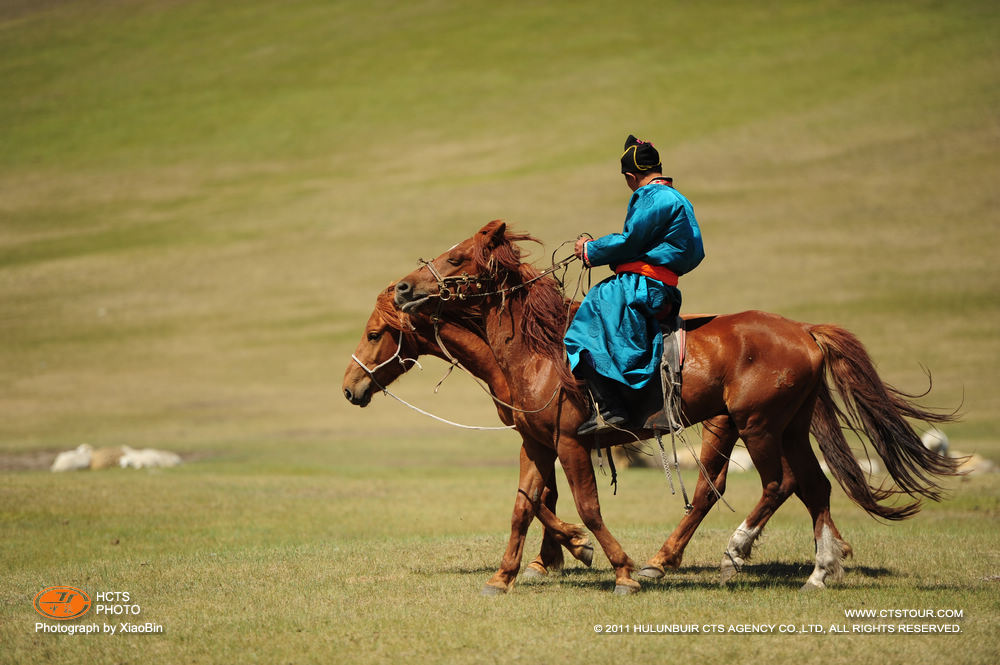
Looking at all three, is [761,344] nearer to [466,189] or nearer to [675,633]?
[675,633]

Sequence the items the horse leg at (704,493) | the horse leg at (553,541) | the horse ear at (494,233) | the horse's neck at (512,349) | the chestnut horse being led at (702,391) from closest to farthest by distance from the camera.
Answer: the chestnut horse being led at (702,391) → the horse's neck at (512,349) → the horse ear at (494,233) → the horse leg at (553,541) → the horse leg at (704,493)

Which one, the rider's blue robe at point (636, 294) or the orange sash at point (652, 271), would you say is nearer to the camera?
the rider's blue robe at point (636, 294)

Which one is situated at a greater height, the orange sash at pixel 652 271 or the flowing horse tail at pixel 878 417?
the orange sash at pixel 652 271

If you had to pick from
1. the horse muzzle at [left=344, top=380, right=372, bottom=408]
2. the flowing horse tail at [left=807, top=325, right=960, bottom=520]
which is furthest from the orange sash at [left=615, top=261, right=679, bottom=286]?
the horse muzzle at [left=344, top=380, right=372, bottom=408]

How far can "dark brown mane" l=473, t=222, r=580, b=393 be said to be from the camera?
7.08 metres

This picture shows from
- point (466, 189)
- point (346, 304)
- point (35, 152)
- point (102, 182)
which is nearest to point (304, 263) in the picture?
point (346, 304)

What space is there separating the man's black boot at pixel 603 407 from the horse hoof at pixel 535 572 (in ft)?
5.29

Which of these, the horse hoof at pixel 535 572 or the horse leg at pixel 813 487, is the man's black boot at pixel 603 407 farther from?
the horse hoof at pixel 535 572

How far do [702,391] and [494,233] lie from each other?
190 centimetres

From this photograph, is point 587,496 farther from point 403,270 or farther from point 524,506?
point 403,270

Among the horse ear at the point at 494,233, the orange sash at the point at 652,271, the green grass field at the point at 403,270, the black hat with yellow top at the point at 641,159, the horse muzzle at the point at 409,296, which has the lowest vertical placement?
the green grass field at the point at 403,270

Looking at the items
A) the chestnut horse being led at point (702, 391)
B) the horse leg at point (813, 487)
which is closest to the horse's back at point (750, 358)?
the chestnut horse being led at point (702, 391)

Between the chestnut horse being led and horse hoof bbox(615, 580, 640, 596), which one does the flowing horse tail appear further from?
horse hoof bbox(615, 580, 640, 596)

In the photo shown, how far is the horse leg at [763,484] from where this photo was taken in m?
6.94
